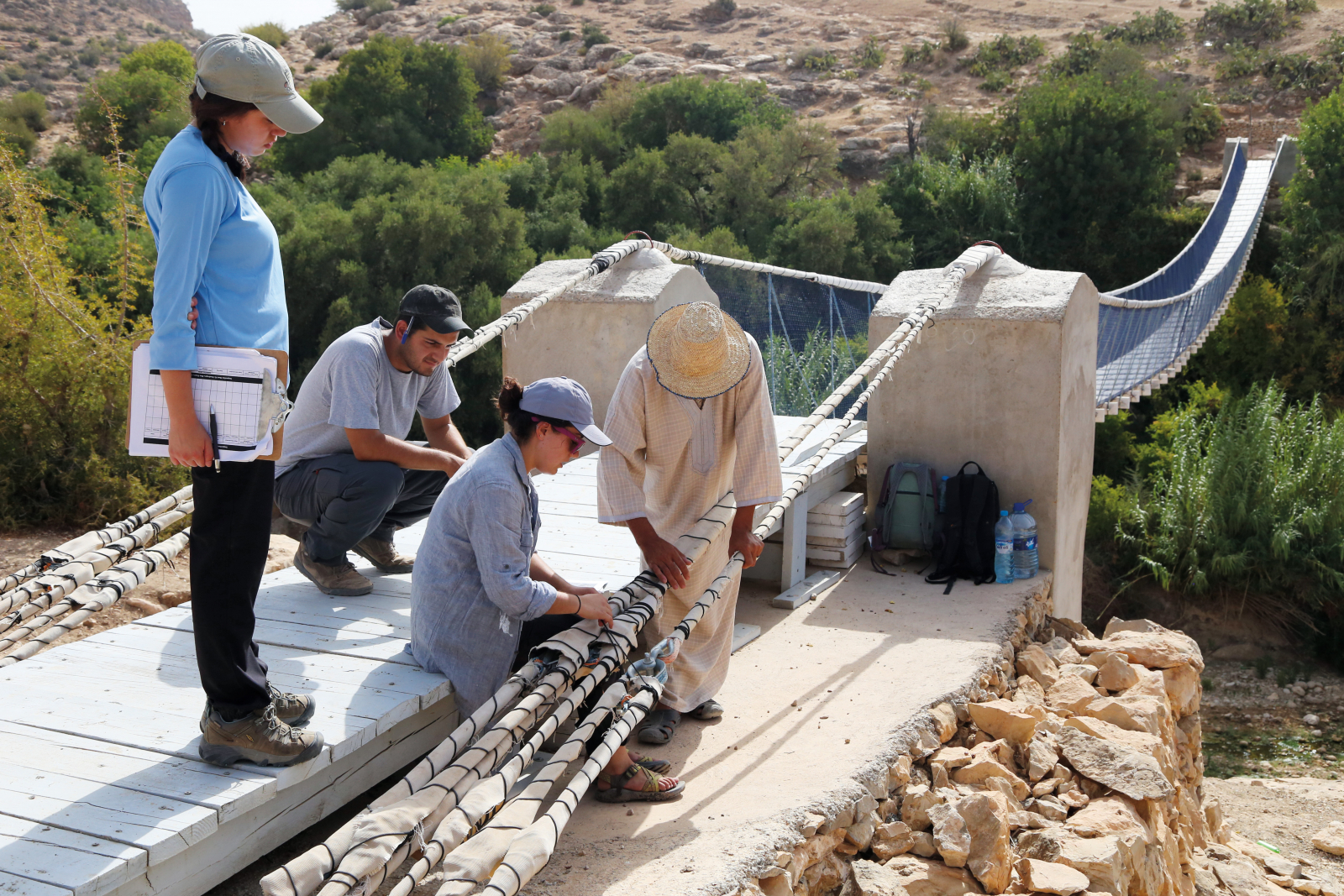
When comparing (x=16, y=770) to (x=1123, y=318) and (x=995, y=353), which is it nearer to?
(x=995, y=353)

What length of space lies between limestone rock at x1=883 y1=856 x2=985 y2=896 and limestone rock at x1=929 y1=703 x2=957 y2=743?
0.51 m

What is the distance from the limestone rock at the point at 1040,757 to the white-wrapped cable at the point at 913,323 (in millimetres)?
1077

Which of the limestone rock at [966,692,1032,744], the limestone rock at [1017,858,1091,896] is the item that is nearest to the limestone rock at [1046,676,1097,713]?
the limestone rock at [966,692,1032,744]

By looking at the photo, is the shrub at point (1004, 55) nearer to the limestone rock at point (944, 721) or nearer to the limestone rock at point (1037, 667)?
the limestone rock at point (1037, 667)

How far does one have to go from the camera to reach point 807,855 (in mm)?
2404

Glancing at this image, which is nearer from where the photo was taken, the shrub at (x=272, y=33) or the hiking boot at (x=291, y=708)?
the hiking boot at (x=291, y=708)

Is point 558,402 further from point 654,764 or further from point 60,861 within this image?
point 60,861

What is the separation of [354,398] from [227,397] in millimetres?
1099

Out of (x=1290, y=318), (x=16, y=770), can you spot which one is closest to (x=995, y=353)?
(x=16, y=770)

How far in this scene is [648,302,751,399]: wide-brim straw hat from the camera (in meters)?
2.63

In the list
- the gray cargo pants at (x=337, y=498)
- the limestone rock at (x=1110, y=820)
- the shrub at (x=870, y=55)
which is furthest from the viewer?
the shrub at (x=870, y=55)

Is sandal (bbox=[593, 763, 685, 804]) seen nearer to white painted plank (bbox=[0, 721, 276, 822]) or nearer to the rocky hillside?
white painted plank (bbox=[0, 721, 276, 822])

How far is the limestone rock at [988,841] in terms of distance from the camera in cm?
250

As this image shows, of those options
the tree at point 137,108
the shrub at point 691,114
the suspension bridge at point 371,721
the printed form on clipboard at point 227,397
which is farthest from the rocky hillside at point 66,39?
the printed form on clipboard at point 227,397
